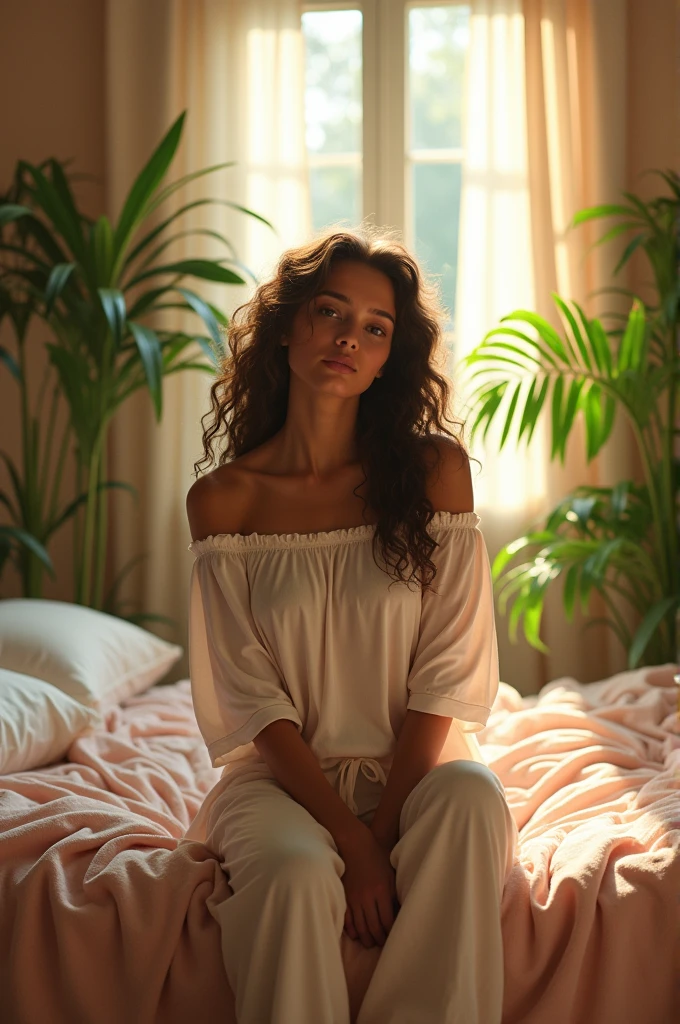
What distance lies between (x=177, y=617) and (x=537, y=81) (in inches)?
81.9

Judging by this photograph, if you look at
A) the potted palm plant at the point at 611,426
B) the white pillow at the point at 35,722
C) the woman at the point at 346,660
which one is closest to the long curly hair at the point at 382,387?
the woman at the point at 346,660

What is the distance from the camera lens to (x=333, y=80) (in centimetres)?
363

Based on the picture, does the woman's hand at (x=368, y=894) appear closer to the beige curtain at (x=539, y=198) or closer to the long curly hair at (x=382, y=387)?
the long curly hair at (x=382, y=387)

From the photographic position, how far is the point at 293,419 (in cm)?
191

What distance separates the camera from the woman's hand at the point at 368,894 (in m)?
1.44

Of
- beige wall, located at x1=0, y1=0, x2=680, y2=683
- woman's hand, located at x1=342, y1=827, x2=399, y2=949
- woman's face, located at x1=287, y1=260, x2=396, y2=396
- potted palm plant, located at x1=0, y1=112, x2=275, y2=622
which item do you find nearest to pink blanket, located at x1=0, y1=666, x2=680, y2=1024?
woman's hand, located at x1=342, y1=827, x2=399, y2=949

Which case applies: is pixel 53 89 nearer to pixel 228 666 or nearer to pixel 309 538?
pixel 309 538

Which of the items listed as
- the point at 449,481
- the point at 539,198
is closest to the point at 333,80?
the point at 539,198

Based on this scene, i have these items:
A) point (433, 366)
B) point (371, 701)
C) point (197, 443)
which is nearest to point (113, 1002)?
point (371, 701)

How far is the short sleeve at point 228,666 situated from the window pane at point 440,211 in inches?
81.8

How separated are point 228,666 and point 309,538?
24cm

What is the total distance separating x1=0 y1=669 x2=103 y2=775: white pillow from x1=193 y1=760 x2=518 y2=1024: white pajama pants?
76 cm

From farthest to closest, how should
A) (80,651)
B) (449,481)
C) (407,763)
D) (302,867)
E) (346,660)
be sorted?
(80,651) → (449,481) → (346,660) → (407,763) → (302,867)

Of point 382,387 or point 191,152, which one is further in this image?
point 191,152
